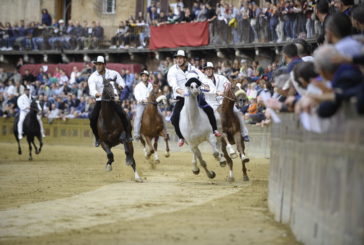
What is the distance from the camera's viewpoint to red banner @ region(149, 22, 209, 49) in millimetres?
34625

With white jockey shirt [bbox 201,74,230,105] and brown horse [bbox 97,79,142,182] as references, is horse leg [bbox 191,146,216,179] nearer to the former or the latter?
white jockey shirt [bbox 201,74,230,105]

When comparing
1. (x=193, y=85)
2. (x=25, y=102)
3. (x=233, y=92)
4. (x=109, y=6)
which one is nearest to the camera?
(x=193, y=85)

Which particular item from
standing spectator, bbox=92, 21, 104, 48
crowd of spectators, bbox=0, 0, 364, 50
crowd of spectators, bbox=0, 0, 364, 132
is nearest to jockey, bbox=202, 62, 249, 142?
crowd of spectators, bbox=0, 0, 364, 132

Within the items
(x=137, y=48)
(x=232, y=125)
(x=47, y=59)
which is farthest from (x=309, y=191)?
(x=47, y=59)

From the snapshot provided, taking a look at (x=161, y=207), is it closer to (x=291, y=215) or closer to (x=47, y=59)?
(x=291, y=215)

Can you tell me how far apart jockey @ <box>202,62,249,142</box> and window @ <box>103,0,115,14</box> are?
86.1 feet

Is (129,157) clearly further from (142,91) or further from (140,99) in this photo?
(142,91)

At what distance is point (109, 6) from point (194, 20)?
33.3 ft

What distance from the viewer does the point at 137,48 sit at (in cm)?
3847

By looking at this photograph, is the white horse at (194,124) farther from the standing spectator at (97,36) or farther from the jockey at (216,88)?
the standing spectator at (97,36)

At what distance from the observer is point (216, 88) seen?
17297mm

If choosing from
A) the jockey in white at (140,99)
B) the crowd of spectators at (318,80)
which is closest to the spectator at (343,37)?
the crowd of spectators at (318,80)

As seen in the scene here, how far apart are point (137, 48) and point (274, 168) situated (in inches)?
1144

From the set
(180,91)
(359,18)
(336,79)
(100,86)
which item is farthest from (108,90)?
(336,79)
